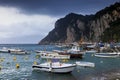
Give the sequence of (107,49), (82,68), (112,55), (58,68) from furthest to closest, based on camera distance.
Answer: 1. (107,49)
2. (112,55)
3. (82,68)
4. (58,68)

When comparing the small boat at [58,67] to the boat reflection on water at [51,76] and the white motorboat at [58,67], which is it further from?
the boat reflection on water at [51,76]

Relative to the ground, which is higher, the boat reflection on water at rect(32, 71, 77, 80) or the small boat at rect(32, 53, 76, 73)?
the small boat at rect(32, 53, 76, 73)

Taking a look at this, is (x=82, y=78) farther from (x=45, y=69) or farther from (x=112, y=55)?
(x=112, y=55)

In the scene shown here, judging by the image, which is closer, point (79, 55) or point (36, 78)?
point (36, 78)

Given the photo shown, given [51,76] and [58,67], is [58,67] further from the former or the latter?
[51,76]

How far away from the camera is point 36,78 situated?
59.8 metres

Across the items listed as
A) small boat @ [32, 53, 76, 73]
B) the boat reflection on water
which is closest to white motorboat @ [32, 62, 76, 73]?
small boat @ [32, 53, 76, 73]

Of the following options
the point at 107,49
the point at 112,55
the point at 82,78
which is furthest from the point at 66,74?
the point at 107,49

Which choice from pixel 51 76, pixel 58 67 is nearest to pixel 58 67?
pixel 58 67

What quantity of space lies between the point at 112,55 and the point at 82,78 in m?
67.8

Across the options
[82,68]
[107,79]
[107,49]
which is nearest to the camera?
[107,79]

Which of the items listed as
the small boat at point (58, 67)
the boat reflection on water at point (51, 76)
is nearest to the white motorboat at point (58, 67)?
the small boat at point (58, 67)

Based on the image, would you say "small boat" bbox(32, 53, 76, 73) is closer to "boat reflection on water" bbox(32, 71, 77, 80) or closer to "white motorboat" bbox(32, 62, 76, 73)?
"white motorboat" bbox(32, 62, 76, 73)

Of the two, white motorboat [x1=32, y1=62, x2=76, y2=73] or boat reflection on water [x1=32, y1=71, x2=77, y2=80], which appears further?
white motorboat [x1=32, y1=62, x2=76, y2=73]
